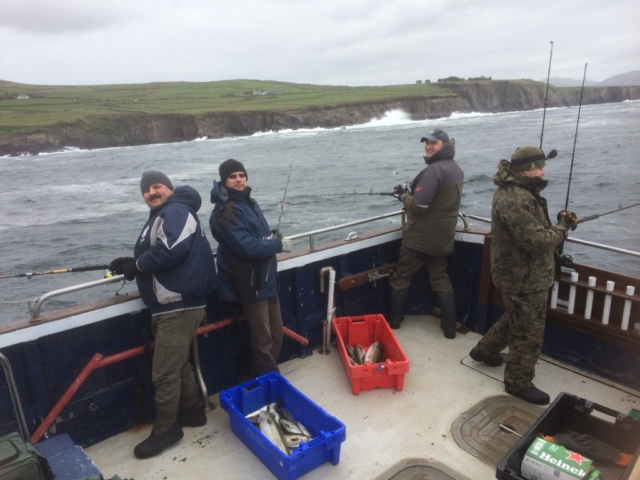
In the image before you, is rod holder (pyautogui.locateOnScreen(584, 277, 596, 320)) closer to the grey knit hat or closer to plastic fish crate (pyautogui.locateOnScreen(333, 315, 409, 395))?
plastic fish crate (pyautogui.locateOnScreen(333, 315, 409, 395))

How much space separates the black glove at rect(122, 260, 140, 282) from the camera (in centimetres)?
296

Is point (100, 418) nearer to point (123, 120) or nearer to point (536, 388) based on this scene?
point (536, 388)

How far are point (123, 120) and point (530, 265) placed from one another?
78789mm

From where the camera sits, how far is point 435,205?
4.27m

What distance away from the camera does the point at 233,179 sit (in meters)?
3.26

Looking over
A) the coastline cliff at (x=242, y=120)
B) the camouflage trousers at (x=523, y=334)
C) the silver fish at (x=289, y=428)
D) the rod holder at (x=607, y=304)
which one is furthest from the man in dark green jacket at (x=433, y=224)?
the coastline cliff at (x=242, y=120)

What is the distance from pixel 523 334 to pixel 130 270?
9.26 ft

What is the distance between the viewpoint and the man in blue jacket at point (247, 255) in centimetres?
321

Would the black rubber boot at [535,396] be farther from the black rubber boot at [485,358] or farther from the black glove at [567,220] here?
the black glove at [567,220]

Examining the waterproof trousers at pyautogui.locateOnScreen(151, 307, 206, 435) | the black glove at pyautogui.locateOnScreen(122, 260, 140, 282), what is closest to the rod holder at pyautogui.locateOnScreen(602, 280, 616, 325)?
the waterproof trousers at pyautogui.locateOnScreen(151, 307, 206, 435)

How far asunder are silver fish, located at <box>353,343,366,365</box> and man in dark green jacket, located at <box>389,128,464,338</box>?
2.64 ft

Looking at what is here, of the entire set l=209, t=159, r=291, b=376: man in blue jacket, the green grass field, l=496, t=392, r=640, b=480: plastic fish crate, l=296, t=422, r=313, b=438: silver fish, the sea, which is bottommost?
the sea

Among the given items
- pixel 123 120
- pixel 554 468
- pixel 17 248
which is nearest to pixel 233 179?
pixel 554 468

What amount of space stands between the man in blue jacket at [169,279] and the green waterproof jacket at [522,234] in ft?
6.78
